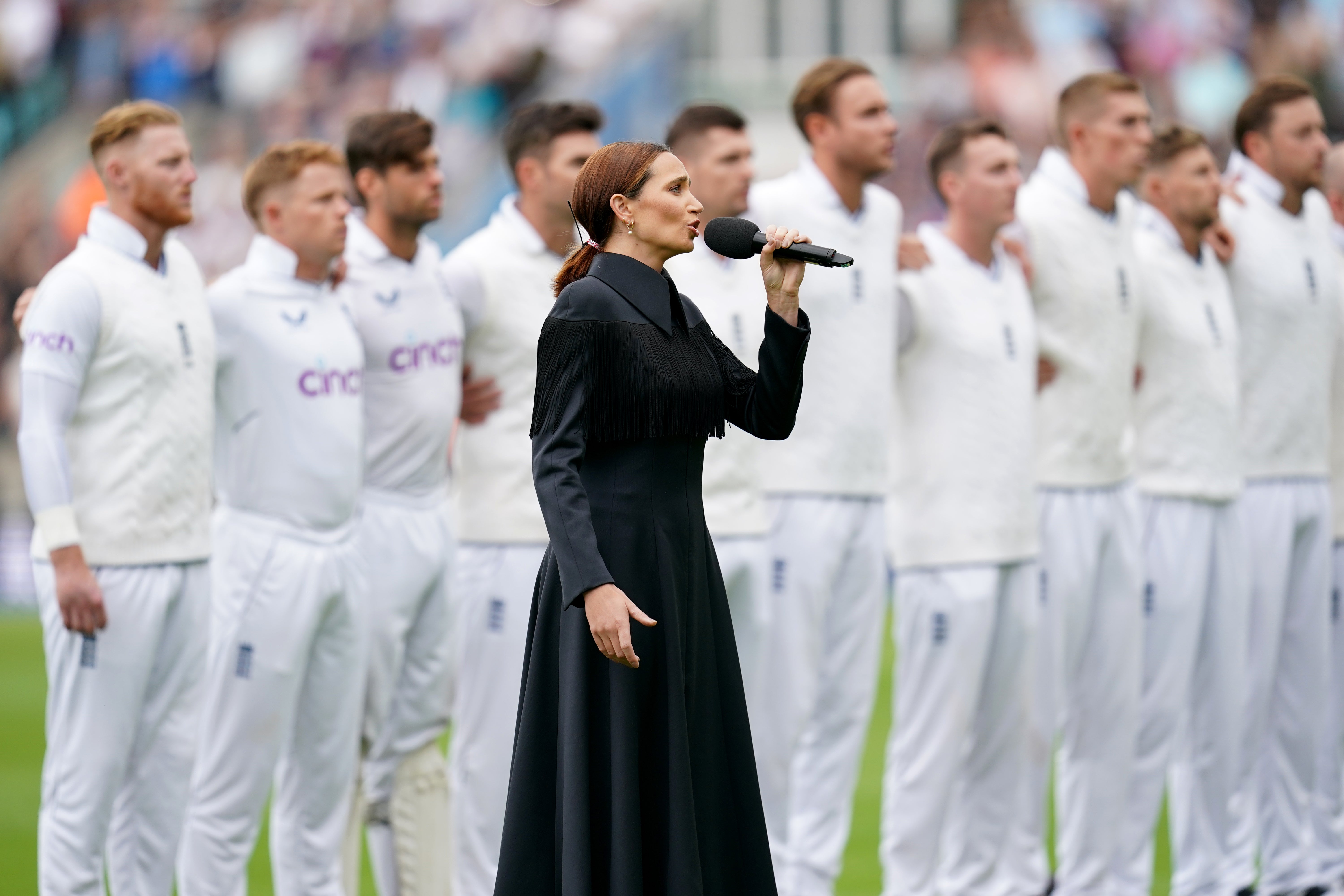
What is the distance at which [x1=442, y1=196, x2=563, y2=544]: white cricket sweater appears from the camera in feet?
20.6

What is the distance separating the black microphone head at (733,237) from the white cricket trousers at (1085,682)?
286 centimetres

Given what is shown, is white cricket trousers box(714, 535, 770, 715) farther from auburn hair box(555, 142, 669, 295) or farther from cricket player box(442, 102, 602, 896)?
auburn hair box(555, 142, 669, 295)

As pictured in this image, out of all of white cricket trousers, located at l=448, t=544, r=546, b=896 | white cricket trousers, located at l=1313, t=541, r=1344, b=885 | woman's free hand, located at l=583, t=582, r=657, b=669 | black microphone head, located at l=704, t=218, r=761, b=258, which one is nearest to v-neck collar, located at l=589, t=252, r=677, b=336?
black microphone head, located at l=704, t=218, r=761, b=258

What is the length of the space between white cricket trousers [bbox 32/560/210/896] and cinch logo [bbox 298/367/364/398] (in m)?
0.65

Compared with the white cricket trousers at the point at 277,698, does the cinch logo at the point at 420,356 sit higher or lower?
higher

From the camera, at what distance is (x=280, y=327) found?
19.0 feet

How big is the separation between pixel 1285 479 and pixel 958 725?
1.91m

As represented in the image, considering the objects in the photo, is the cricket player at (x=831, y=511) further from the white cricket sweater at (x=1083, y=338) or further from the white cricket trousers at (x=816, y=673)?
the white cricket sweater at (x=1083, y=338)

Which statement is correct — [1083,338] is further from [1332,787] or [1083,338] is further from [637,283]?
[637,283]

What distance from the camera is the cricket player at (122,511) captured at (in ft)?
17.1

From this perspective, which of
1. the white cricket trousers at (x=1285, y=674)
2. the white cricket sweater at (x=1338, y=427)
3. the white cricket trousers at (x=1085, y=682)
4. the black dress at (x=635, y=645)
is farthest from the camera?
the white cricket sweater at (x=1338, y=427)

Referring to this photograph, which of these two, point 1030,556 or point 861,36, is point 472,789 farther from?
point 861,36

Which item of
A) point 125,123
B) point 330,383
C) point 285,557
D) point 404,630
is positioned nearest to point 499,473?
point 404,630

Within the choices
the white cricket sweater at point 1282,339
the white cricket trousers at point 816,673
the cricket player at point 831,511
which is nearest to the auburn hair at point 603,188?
the cricket player at point 831,511
